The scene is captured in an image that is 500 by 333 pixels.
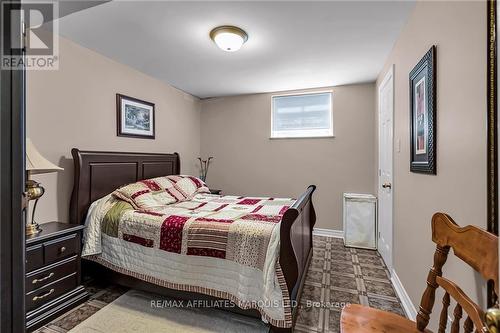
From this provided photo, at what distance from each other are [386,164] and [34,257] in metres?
3.44

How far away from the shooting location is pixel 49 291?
186 cm

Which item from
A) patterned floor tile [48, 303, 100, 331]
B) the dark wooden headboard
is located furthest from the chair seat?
the dark wooden headboard

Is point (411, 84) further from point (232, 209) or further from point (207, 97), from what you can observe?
point (207, 97)

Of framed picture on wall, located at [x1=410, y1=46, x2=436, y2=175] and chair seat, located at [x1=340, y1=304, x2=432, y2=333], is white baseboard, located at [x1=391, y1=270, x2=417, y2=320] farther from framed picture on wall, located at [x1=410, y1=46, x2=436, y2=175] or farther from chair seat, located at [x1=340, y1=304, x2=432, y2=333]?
framed picture on wall, located at [x1=410, y1=46, x2=436, y2=175]

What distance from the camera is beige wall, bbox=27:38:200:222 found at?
7.06 feet

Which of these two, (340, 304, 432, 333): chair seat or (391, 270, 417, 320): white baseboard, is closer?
(340, 304, 432, 333): chair seat

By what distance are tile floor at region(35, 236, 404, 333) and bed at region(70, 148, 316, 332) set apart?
14 cm

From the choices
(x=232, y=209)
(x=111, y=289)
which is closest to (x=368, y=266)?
(x=232, y=209)

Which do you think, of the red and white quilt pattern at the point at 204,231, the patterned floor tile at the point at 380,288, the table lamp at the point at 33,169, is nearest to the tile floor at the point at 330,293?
the patterned floor tile at the point at 380,288

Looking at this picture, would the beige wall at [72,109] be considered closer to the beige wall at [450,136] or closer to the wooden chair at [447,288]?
the wooden chair at [447,288]

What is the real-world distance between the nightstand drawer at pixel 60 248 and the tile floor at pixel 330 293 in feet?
1.53

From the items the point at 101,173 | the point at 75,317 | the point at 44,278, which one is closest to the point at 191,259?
the point at 75,317

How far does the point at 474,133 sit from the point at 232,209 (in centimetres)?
201

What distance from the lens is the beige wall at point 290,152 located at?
12.0 feet
